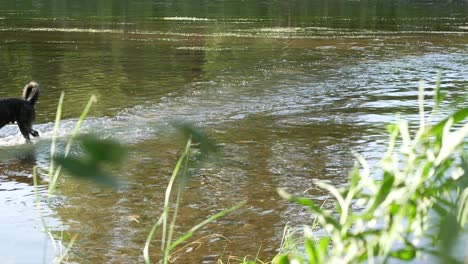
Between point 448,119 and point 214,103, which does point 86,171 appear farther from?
point 214,103

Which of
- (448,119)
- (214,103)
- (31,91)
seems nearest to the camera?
(448,119)

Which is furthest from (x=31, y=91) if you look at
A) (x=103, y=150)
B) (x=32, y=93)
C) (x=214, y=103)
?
(x=103, y=150)

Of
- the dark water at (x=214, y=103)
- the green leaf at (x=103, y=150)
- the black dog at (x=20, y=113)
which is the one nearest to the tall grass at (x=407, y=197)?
the dark water at (x=214, y=103)

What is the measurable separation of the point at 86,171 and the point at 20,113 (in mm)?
10807

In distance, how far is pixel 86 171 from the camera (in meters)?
0.78

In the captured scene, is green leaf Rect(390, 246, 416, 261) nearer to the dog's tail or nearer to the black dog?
the black dog

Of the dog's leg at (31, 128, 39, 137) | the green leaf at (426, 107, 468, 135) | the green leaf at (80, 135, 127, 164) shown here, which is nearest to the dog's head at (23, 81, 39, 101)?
the dog's leg at (31, 128, 39, 137)

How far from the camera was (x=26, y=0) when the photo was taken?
162ft

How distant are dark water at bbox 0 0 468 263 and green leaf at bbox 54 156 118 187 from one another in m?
0.06

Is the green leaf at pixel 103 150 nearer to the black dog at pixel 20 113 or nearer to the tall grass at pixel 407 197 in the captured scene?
the tall grass at pixel 407 197

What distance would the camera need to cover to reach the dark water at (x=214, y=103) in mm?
6562

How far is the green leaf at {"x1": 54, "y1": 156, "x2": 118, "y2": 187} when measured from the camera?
78 centimetres

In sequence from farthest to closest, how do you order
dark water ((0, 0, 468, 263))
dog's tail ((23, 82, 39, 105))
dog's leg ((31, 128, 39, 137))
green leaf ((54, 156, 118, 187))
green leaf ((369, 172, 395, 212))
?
dog's tail ((23, 82, 39, 105)) < dog's leg ((31, 128, 39, 137)) < dark water ((0, 0, 468, 263)) < green leaf ((369, 172, 395, 212)) < green leaf ((54, 156, 118, 187))

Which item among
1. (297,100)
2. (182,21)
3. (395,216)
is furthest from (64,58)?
(395,216)
